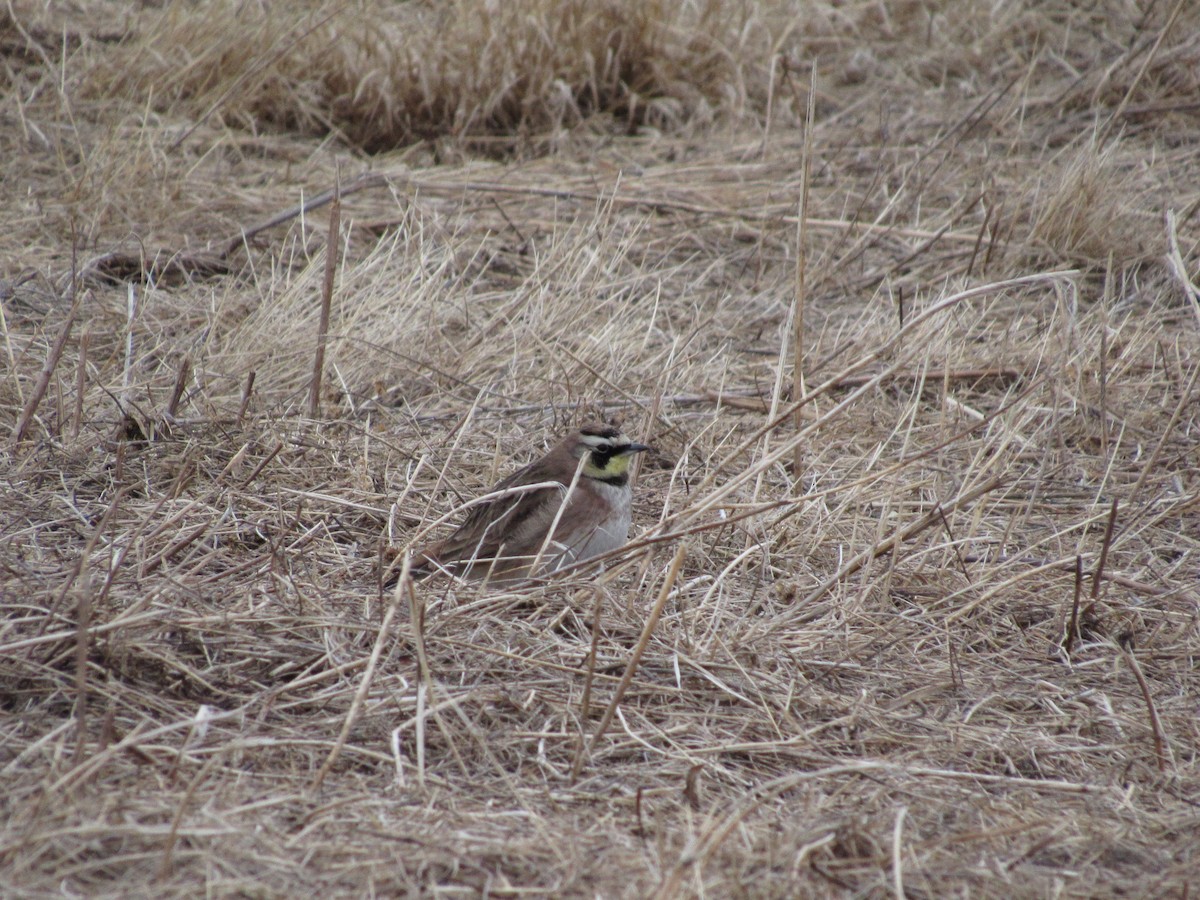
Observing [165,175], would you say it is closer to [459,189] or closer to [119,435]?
[459,189]

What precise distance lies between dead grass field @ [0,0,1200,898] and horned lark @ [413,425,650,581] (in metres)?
0.21

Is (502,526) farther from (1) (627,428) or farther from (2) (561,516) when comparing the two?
(1) (627,428)

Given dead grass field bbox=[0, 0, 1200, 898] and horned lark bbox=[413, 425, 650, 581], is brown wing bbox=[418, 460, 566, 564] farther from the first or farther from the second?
dead grass field bbox=[0, 0, 1200, 898]

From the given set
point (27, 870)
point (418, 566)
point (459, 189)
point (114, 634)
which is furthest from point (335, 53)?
point (27, 870)

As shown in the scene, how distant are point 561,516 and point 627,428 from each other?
3.99ft

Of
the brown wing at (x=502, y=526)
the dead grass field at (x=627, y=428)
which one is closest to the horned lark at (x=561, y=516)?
the brown wing at (x=502, y=526)

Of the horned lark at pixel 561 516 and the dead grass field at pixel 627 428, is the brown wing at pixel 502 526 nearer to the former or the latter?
the horned lark at pixel 561 516

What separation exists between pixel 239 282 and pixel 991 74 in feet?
21.7

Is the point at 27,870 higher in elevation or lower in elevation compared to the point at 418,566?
higher

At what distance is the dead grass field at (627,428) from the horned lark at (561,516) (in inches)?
8.4

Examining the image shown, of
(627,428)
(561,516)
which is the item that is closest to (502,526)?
(561,516)

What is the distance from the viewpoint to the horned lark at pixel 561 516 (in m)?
4.95

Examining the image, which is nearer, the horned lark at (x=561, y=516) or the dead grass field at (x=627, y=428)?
the dead grass field at (x=627, y=428)

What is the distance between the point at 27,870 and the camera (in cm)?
274
